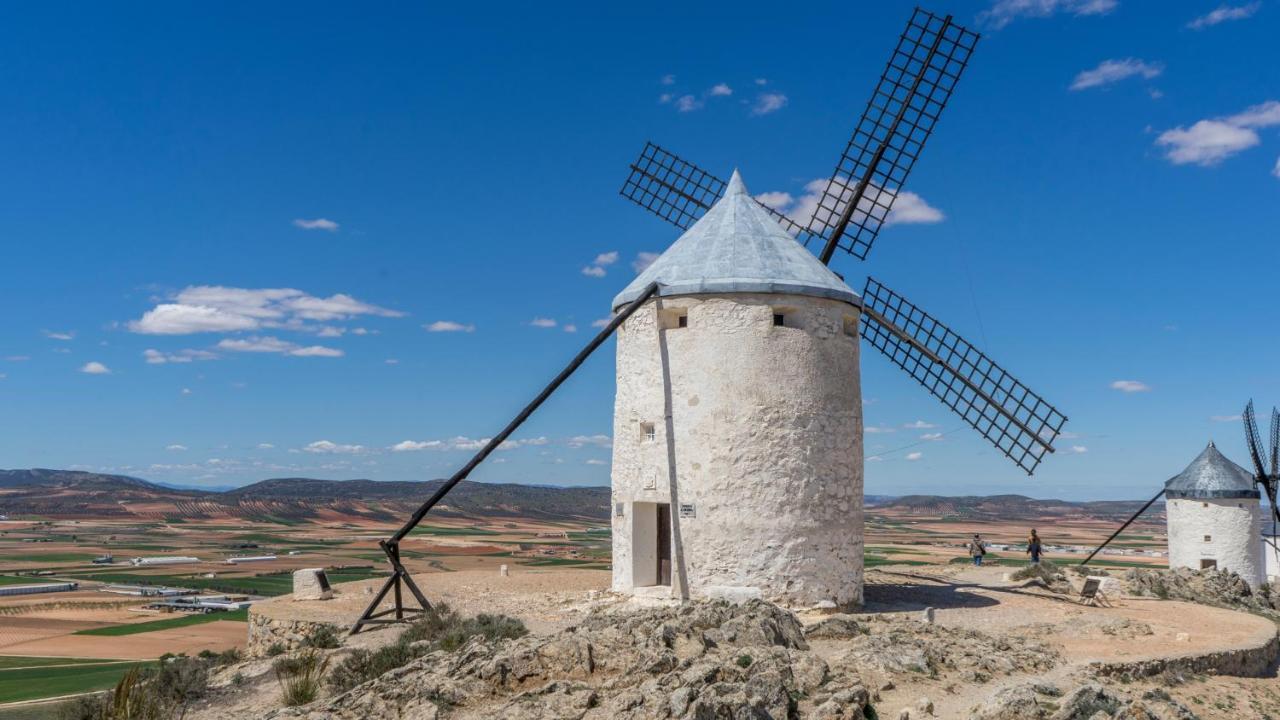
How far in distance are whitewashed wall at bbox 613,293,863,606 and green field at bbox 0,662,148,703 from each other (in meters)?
10.7

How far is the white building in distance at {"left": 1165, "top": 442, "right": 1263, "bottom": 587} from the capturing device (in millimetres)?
25391

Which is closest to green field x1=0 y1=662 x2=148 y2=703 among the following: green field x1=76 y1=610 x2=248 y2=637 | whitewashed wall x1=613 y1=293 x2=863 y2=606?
green field x1=76 y1=610 x2=248 y2=637

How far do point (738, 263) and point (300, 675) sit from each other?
311 inches

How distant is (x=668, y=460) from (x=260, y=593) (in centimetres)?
2989

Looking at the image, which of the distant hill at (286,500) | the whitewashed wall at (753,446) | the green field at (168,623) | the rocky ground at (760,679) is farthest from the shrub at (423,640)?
the distant hill at (286,500)

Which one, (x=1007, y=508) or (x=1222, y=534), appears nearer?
(x=1222, y=534)

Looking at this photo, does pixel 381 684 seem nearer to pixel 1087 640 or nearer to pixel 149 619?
pixel 1087 640

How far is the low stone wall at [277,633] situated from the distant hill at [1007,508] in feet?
437

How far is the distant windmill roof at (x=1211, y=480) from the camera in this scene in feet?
83.5

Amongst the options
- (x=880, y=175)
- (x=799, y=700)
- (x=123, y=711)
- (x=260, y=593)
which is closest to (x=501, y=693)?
(x=799, y=700)

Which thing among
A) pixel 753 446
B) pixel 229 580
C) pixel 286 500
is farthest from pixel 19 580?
pixel 286 500

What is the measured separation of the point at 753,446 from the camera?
1320 cm

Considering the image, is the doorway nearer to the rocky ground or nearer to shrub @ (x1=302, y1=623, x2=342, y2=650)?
the rocky ground

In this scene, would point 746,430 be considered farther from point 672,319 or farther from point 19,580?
point 19,580
